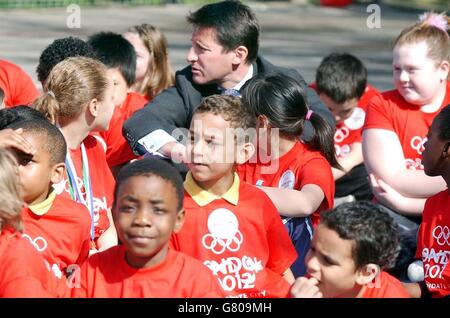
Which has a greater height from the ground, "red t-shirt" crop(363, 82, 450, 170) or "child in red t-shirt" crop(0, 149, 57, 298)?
"red t-shirt" crop(363, 82, 450, 170)

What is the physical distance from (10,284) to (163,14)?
17952 mm

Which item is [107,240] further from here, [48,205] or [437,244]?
[437,244]

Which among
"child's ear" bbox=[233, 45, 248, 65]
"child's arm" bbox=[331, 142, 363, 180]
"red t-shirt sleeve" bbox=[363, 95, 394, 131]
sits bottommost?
"child's arm" bbox=[331, 142, 363, 180]

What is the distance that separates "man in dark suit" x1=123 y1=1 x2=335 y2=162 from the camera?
18.1ft

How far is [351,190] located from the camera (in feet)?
23.7

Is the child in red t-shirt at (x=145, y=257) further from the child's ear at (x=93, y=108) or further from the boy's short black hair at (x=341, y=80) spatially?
the boy's short black hair at (x=341, y=80)

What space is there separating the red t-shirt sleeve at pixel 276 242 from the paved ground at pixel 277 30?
8.14 metres

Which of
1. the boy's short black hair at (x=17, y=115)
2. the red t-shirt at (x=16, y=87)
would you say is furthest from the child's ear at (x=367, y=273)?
the red t-shirt at (x=16, y=87)

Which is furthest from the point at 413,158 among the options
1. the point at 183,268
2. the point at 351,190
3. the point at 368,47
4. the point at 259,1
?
the point at 259,1

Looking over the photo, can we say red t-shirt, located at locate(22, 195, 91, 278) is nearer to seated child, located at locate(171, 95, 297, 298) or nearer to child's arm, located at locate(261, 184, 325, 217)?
seated child, located at locate(171, 95, 297, 298)

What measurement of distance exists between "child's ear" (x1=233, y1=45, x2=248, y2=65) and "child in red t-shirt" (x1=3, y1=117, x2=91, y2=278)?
1.45m

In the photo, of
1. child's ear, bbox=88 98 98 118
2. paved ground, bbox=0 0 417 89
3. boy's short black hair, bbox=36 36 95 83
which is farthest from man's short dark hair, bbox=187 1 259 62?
paved ground, bbox=0 0 417 89
